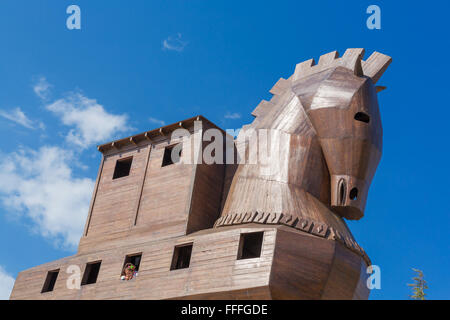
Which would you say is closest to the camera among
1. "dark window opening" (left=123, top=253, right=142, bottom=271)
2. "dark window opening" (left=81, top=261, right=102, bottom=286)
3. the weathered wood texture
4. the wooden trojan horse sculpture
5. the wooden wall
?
the weathered wood texture

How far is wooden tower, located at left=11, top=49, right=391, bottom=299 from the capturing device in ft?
53.1

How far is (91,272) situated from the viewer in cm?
2045

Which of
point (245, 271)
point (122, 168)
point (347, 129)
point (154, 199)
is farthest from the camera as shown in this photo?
point (122, 168)

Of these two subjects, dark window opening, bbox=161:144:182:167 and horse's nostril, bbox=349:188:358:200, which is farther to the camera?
dark window opening, bbox=161:144:182:167

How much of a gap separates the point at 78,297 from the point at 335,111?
984 cm

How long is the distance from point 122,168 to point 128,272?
5567mm

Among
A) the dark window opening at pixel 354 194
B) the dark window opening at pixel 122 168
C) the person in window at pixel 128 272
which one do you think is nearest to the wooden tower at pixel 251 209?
the dark window opening at pixel 354 194

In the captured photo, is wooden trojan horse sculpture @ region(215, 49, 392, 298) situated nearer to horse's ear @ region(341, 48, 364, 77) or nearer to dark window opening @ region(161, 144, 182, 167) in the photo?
horse's ear @ region(341, 48, 364, 77)

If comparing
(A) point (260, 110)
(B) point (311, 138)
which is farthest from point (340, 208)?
(A) point (260, 110)

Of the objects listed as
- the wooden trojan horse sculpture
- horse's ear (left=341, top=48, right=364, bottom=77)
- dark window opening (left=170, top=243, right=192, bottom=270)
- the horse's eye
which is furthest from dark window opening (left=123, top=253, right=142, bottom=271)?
horse's ear (left=341, top=48, right=364, bottom=77)

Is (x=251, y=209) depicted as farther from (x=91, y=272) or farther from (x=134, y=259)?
(x=91, y=272)

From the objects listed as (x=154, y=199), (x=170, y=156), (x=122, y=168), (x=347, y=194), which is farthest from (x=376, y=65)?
(x=122, y=168)

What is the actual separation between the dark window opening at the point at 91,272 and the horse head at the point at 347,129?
26.6ft

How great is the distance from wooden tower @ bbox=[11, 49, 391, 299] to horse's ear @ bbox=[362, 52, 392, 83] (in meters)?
0.05
